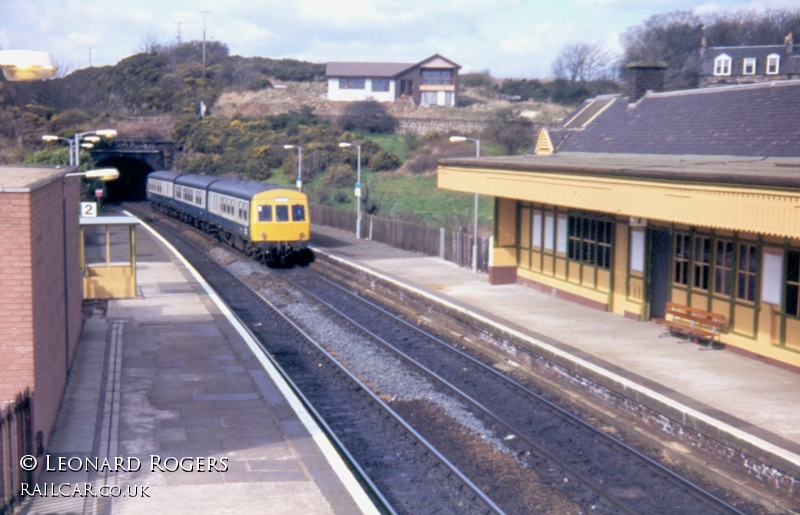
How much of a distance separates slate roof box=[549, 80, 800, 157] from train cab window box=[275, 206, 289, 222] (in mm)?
9909

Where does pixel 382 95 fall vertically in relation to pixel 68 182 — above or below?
above

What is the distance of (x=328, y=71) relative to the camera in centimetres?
8238

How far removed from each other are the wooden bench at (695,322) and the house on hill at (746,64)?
48.2 metres

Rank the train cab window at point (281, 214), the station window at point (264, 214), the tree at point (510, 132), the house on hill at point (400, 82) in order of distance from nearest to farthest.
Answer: the station window at point (264, 214) < the train cab window at point (281, 214) < the tree at point (510, 132) < the house on hill at point (400, 82)

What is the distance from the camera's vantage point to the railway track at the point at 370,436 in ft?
29.6

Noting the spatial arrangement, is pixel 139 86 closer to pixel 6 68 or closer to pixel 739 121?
pixel 739 121

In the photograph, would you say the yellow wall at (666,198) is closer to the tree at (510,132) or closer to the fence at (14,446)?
the fence at (14,446)

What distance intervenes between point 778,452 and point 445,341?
8978mm

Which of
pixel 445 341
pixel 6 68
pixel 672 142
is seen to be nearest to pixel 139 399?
pixel 6 68

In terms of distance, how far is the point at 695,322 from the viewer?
14773 mm

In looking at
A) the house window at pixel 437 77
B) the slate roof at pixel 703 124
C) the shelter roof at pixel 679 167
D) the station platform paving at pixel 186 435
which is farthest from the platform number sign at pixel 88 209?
the house window at pixel 437 77

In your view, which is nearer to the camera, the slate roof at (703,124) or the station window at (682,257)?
the station window at (682,257)

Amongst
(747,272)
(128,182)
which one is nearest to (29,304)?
(747,272)

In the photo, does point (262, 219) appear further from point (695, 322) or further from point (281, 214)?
point (695, 322)
